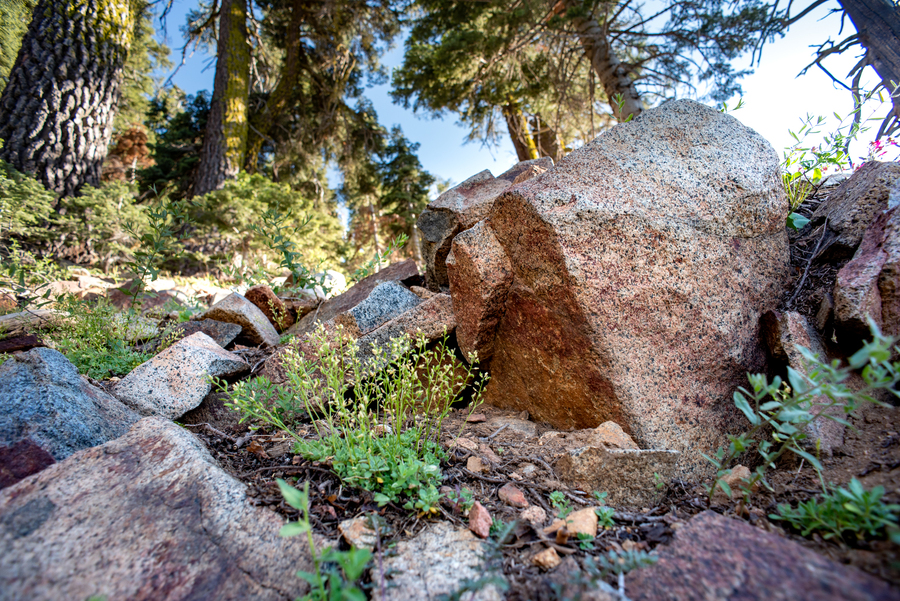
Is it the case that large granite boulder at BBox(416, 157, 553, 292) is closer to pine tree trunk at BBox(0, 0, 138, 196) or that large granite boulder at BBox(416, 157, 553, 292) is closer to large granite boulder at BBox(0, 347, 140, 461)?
large granite boulder at BBox(0, 347, 140, 461)

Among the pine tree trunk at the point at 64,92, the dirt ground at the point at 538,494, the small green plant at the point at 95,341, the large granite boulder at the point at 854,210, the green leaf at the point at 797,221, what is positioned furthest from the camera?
the pine tree trunk at the point at 64,92

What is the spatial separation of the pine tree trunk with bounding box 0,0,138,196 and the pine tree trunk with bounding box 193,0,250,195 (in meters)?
2.10

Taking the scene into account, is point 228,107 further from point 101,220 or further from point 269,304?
point 269,304

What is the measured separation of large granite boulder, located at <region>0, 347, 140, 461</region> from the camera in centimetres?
170

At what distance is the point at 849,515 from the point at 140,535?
2.24 m

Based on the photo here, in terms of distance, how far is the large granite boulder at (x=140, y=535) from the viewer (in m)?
→ 1.15

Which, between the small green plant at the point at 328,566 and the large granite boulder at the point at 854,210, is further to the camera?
the large granite boulder at the point at 854,210

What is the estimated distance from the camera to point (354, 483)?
5.27 ft

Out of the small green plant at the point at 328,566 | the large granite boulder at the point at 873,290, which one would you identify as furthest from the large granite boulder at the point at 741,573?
the large granite boulder at the point at 873,290

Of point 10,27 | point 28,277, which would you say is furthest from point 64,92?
point 28,277

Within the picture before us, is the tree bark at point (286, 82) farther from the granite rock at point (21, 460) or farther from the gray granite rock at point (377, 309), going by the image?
the granite rock at point (21, 460)

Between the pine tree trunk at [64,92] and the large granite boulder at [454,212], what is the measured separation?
6.80 meters

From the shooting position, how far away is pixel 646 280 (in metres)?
2.20

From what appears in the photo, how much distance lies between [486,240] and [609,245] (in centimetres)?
77
